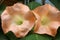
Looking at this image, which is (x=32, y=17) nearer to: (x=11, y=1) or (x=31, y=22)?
(x=31, y=22)

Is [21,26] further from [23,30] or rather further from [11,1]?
[11,1]

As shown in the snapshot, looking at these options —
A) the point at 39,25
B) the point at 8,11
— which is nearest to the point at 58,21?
the point at 39,25

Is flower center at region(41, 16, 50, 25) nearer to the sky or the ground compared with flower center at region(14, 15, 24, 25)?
nearer to the ground

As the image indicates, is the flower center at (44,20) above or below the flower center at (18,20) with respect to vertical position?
below

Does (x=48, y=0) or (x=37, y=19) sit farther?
(x=48, y=0)
